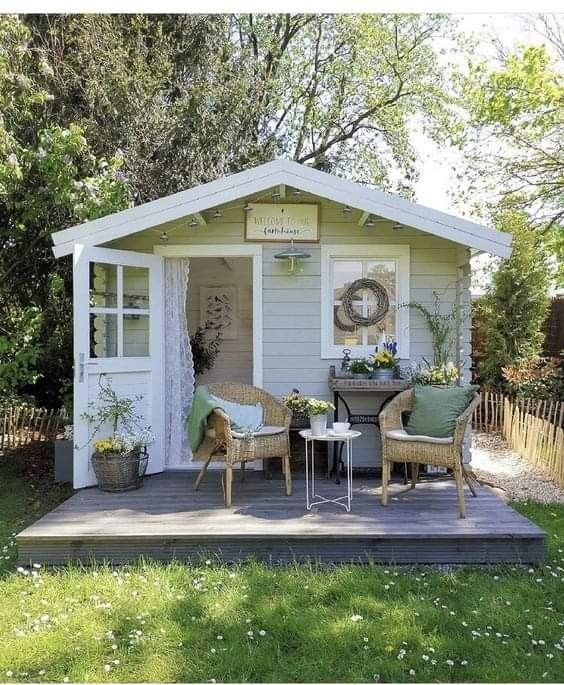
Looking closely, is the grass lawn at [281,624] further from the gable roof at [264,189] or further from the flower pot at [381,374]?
the gable roof at [264,189]

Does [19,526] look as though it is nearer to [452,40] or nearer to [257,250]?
[257,250]

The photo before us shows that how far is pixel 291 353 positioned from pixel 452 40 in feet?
35.7

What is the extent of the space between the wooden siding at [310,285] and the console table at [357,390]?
126mm

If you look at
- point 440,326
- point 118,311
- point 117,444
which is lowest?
point 117,444

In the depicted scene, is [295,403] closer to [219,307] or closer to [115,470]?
[115,470]

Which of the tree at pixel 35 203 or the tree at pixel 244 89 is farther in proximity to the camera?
the tree at pixel 244 89

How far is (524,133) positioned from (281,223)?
6.59 metres

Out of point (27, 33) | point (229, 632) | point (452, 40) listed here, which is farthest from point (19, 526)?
point (452, 40)

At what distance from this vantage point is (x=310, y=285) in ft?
18.1

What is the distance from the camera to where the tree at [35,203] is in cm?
597

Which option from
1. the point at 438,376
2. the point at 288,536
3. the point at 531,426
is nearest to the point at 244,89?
the point at 438,376

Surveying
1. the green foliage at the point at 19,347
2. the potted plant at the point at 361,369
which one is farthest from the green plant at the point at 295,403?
the green foliage at the point at 19,347

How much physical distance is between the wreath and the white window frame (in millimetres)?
128

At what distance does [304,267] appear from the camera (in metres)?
5.53
